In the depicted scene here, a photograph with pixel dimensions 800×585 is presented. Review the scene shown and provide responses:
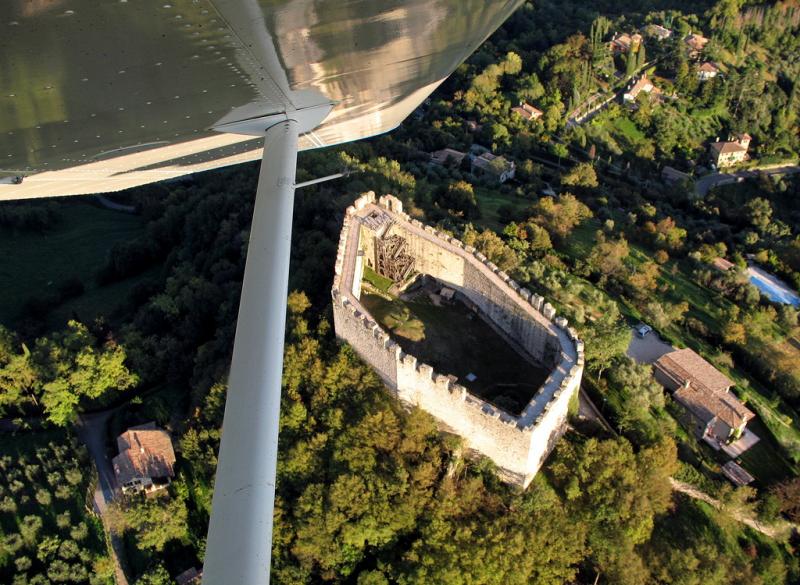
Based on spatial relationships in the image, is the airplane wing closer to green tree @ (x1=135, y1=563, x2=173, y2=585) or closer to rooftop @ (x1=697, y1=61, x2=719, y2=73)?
green tree @ (x1=135, y1=563, x2=173, y2=585)

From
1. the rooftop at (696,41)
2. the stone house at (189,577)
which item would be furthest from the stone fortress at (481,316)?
the rooftop at (696,41)

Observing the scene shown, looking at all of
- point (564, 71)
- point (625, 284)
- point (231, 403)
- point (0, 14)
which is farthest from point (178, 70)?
point (564, 71)

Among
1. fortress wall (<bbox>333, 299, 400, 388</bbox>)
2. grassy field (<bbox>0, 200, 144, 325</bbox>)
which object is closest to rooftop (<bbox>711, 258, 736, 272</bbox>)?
fortress wall (<bbox>333, 299, 400, 388</bbox>)

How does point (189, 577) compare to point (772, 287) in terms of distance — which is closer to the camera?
point (189, 577)

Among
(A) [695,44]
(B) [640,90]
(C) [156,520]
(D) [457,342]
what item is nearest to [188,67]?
(D) [457,342]

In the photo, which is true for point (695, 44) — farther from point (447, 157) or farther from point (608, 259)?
point (608, 259)

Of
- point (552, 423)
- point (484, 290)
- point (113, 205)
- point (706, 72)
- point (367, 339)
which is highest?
point (367, 339)
